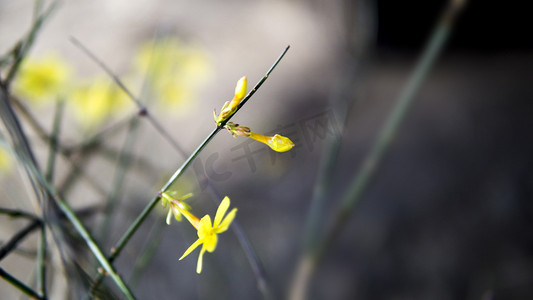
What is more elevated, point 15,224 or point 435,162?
point 15,224

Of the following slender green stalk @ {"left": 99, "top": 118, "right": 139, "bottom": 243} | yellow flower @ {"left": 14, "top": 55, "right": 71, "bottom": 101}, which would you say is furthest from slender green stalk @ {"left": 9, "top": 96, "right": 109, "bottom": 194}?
yellow flower @ {"left": 14, "top": 55, "right": 71, "bottom": 101}

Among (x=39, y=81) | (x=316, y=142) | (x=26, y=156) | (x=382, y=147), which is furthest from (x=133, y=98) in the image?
(x=316, y=142)

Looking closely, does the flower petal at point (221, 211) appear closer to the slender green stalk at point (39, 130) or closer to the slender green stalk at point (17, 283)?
the slender green stalk at point (17, 283)

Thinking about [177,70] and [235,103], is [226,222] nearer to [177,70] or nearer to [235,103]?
[235,103]

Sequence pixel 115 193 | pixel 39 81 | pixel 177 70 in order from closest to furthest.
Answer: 1. pixel 115 193
2. pixel 39 81
3. pixel 177 70

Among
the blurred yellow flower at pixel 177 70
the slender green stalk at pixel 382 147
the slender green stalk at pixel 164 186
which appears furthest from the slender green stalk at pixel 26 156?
the blurred yellow flower at pixel 177 70

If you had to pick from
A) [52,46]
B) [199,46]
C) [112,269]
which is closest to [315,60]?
[199,46]

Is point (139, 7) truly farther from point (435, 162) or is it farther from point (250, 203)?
point (435, 162)
